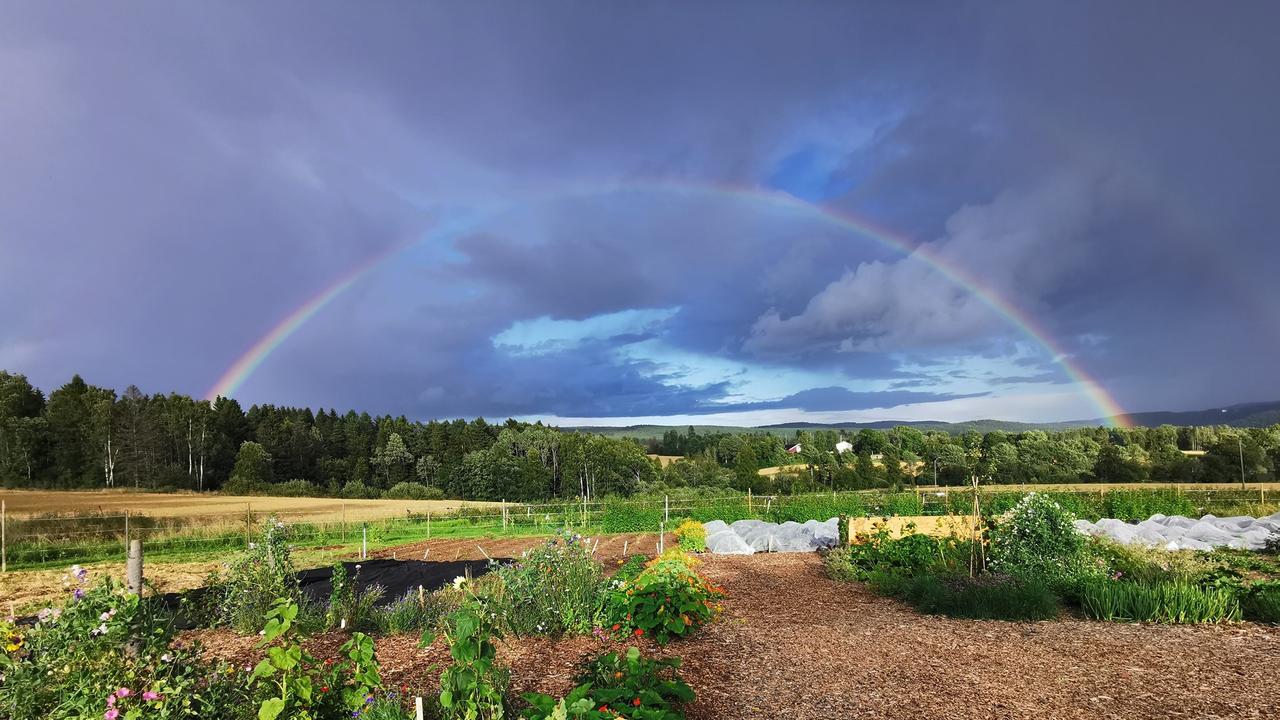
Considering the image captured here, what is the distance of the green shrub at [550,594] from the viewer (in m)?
6.00

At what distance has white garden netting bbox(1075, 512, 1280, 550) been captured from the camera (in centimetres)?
1235

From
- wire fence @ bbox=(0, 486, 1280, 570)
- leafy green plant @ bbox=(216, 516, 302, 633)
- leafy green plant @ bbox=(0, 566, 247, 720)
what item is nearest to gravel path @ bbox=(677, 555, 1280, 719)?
leafy green plant @ bbox=(0, 566, 247, 720)

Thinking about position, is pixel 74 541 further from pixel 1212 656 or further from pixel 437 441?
pixel 437 441

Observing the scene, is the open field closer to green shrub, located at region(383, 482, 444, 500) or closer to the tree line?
green shrub, located at region(383, 482, 444, 500)

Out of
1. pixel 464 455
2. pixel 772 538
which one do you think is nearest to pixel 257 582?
pixel 772 538

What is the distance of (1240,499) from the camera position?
84.5 feet

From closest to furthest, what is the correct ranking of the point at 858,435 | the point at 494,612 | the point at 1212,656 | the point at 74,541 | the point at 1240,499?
the point at 1212,656
the point at 494,612
the point at 74,541
the point at 1240,499
the point at 858,435

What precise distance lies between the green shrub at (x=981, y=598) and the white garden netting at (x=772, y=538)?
5.79 metres

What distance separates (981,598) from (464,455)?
62.5m

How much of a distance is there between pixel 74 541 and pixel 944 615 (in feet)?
89.4

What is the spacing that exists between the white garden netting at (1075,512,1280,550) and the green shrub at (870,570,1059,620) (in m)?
5.49

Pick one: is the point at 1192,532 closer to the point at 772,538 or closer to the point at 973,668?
the point at 772,538

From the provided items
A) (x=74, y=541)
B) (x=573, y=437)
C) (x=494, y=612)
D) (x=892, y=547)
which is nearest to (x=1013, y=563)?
(x=892, y=547)

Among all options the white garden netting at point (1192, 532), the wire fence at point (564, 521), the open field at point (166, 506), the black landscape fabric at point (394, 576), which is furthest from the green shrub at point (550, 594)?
the open field at point (166, 506)
